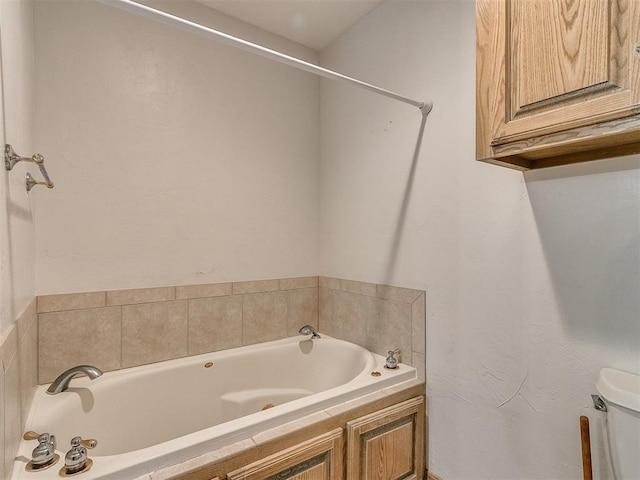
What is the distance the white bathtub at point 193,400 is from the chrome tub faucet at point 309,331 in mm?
55

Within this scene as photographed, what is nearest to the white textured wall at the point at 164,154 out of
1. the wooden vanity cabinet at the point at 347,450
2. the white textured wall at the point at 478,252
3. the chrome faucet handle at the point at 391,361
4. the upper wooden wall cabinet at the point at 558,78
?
the white textured wall at the point at 478,252

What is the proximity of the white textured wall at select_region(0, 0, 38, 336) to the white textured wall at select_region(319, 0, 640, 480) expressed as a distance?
160cm

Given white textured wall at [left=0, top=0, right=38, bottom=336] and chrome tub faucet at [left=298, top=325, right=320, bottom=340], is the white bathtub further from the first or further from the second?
white textured wall at [left=0, top=0, right=38, bottom=336]

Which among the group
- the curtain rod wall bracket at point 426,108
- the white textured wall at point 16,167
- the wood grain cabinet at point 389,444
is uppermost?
the curtain rod wall bracket at point 426,108

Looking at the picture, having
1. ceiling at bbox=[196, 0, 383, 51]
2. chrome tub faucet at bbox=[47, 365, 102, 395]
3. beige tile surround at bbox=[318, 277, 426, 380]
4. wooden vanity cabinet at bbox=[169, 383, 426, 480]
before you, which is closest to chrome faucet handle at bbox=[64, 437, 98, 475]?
wooden vanity cabinet at bbox=[169, 383, 426, 480]

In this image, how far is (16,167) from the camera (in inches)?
47.2

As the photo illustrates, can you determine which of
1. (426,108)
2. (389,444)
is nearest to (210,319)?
(389,444)

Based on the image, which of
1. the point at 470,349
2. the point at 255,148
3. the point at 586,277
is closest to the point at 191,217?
the point at 255,148

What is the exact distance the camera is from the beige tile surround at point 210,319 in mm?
1677

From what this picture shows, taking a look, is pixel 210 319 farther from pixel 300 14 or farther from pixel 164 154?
pixel 300 14

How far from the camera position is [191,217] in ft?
6.60

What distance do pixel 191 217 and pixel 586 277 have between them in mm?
1867

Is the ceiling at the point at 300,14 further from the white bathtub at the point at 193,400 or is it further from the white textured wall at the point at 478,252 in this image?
the white bathtub at the point at 193,400

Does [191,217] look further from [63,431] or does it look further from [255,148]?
[63,431]
